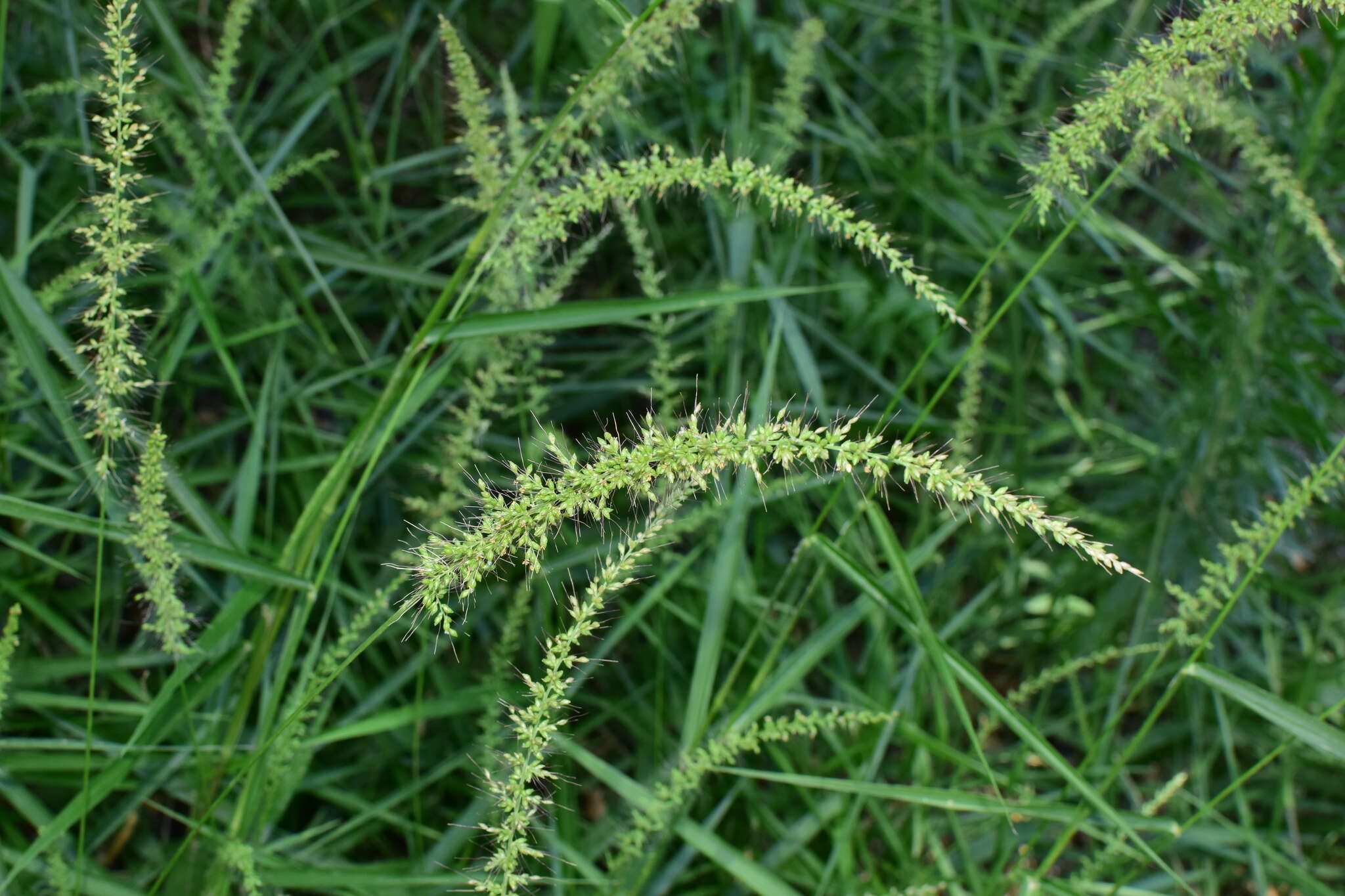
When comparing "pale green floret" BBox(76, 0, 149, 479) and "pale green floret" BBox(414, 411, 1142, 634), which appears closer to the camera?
"pale green floret" BBox(414, 411, 1142, 634)

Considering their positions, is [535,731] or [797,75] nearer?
[535,731]

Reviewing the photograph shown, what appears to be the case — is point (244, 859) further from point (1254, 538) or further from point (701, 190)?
point (1254, 538)

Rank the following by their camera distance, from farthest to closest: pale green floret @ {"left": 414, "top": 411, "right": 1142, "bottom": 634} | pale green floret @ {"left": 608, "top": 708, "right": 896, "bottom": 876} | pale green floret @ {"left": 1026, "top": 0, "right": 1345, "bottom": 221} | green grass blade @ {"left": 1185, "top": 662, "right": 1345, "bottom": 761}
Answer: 1. pale green floret @ {"left": 608, "top": 708, "right": 896, "bottom": 876}
2. green grass blade @ {"left": 1185, "top": 662, "right": 1345, "bottom": 761}
3. pale green floret @ {"left": 1026, "top": 0, "right": 1345, "bottom": 221}
4. pale green floret @ {"left": 414, "top": 411, "right": 1142, "bottom": 634}

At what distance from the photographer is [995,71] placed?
2713 mm

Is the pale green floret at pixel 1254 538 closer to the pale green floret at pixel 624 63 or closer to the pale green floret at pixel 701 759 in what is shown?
the pale green floret at pixel 701 759

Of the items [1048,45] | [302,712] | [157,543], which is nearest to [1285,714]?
[302,712]

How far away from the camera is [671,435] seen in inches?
67.9

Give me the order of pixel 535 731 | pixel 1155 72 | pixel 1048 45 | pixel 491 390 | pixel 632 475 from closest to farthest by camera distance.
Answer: pixel 632 475
pixel 535 731
pixel 1155 72
pixel 491 390
pixel 1048 45

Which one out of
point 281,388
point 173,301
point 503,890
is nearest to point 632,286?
point 281,388

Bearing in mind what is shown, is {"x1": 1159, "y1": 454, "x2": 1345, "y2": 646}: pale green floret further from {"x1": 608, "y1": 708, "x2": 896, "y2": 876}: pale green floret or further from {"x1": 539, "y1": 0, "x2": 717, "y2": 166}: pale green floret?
{"x1": 539, "y1": 0, "x2": 717, "y2": 166}: pale green floret

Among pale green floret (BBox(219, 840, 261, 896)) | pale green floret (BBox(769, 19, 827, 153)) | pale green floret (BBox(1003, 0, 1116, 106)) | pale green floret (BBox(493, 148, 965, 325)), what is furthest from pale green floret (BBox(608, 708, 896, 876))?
pale green floret (BBox(1003, 0, 1116, 106))

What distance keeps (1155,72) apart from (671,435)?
0.90m

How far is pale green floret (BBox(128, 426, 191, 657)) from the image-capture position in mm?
1430

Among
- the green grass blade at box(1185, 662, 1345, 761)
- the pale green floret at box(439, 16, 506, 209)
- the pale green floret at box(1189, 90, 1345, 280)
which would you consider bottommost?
the green grass blade at box(1185, 662, 1345, 761)
